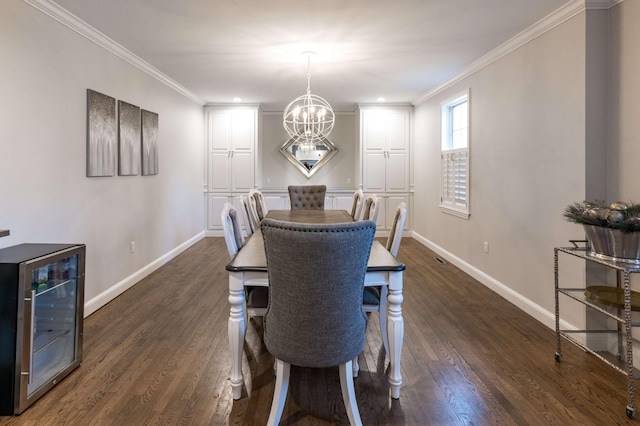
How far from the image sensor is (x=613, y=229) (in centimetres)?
183

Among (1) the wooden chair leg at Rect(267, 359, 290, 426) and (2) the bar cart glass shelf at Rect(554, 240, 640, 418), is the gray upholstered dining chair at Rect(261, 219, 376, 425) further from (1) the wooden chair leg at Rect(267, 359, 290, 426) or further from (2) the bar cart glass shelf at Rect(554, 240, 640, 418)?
(2) the bar cart glass shelf at Rect(554, 240, 640, 418)

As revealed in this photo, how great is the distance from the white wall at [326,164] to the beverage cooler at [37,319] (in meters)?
5.04

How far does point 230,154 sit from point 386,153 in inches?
109

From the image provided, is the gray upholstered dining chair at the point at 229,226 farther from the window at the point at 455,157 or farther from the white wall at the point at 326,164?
the white wall at the point at 326,164

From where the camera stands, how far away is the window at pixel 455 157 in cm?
437

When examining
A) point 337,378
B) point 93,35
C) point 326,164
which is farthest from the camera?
point 326,164

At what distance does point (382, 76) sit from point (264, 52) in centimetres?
164

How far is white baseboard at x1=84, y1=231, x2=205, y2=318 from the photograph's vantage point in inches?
118

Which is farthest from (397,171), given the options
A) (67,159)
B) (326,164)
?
(67,159)

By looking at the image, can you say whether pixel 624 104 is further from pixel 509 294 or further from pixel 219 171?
pixel 219 171

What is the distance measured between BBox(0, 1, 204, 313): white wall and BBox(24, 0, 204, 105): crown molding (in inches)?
1.8

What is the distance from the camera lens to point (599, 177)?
2.43 meters

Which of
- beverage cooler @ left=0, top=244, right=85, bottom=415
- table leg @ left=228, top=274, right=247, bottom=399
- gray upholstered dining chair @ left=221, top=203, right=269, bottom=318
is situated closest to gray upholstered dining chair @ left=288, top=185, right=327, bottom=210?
gray upholstered dining chair @ left=221, top=203, right=269, bottom=318

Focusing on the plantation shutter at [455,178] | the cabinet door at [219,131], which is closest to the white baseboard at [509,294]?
the plantation shutter at [455,178]
